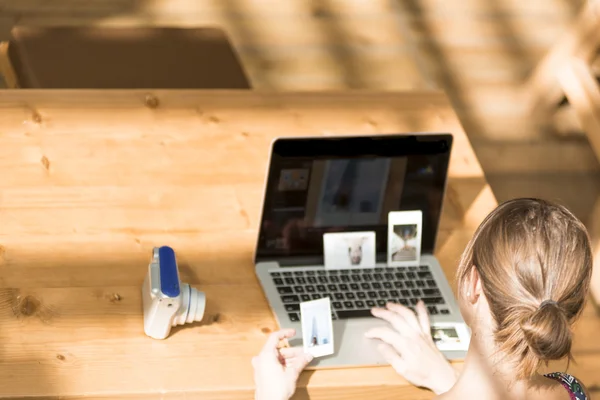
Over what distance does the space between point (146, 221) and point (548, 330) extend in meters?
0.97

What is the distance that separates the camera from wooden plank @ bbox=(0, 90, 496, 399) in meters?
1.81

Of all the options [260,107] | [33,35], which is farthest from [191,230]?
[33,35]

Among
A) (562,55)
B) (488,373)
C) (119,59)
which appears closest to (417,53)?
(562,55)

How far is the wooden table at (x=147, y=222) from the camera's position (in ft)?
5.93

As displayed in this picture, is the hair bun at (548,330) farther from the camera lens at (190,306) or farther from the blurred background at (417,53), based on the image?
the blurred background at (417,53)

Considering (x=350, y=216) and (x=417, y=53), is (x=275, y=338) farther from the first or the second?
(x=417, y=53)

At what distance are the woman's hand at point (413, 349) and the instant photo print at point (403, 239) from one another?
0.15 meters

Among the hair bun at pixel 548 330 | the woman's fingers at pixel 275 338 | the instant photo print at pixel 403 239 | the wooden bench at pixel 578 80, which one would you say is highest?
the hair bun at pixel 548 330

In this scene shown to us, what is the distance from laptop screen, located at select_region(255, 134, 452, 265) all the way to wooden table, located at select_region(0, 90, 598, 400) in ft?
0.30

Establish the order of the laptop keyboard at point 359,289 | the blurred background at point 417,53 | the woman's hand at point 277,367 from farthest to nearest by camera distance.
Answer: the blurred background at point 417,53 → the laptop keyboard at point 359,289 → the woman's hand at point 277,367

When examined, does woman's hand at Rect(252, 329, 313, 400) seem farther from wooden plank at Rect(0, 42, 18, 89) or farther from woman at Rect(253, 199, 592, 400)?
wooden plank at Rect(0, 42, 18, 89)

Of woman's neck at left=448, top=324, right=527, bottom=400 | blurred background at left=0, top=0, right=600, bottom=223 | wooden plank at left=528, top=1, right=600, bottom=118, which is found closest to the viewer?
woman's neck at left=448, top=324, right=527, bottom=400

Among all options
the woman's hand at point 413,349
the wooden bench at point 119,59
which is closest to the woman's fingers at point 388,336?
the woman's hand at point 413,349

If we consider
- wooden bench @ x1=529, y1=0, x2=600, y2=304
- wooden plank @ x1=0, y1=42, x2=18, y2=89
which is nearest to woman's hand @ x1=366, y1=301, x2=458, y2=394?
wooden plank @ x1=0, y1=42, x2=18, y2=89
